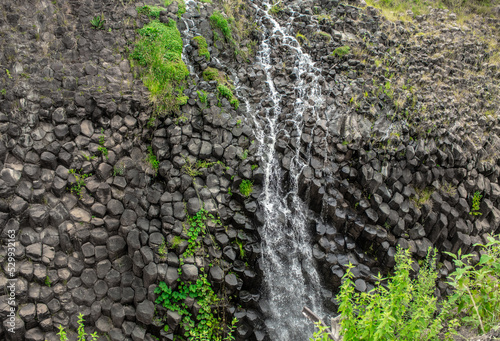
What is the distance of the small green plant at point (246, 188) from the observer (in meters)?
8.39

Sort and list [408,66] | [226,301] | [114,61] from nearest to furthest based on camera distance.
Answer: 1. [226,301]
2. [114,61]
3. [408,66]

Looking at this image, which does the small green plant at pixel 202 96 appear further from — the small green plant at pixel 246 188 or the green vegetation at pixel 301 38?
the green vegetation at pixel 301 38

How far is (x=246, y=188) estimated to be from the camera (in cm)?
842

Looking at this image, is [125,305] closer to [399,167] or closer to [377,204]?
[377,204]

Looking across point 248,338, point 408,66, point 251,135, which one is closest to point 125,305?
point 248,338

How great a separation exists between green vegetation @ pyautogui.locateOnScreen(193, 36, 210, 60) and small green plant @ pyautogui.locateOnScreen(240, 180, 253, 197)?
3.98m

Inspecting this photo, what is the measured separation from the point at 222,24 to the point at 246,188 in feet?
18.4

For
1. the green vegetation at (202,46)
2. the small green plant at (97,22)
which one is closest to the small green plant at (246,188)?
the green vegetation at (202,46)

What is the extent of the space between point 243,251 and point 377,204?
3.65 metres

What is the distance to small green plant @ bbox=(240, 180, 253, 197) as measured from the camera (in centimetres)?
839

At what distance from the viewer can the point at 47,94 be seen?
7898mm

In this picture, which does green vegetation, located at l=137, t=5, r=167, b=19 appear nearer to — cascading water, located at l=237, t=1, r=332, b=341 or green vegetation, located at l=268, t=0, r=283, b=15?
cascading water, located at l=237, t=1, r=332, b=341

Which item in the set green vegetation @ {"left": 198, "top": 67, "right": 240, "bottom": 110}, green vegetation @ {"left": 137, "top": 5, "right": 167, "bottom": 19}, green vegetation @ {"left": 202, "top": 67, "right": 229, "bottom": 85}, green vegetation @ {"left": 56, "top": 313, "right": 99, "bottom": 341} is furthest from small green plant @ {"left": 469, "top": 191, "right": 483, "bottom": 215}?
green vegetation @ {"left": 137, "top": 5, "right": 167, "bottom": 19}

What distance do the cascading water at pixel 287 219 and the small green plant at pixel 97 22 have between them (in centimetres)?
439
